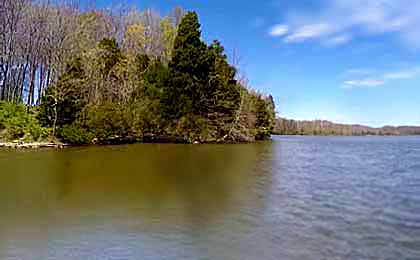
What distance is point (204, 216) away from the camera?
7.43 metres

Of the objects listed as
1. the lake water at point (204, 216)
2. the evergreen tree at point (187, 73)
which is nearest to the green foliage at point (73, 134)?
the evergreen tree at point (187, 73)

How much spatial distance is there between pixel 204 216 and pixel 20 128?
22.3 meters

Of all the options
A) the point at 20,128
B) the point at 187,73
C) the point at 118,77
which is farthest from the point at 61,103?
the point at 187,73

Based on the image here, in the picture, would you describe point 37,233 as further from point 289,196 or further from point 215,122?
point 215,122

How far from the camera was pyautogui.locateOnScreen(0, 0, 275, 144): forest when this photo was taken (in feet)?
Result: 98.7

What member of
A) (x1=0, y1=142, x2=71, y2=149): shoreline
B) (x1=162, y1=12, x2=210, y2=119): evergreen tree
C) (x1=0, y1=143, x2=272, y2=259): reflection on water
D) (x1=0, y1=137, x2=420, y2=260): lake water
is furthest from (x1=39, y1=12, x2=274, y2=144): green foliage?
(x1=0, y1=137, x2=420, y2=260): lake water

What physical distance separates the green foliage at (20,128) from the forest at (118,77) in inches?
27.8

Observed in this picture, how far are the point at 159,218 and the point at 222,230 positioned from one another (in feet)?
4.15

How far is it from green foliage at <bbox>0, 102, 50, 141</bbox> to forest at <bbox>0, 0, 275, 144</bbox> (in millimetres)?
707

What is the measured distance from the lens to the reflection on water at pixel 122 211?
18.0 feet

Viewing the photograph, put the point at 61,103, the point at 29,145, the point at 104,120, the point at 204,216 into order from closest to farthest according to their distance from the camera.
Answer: the point at 204,216 < the point at 29,145 < the point at 61,103 < the point at 104,120

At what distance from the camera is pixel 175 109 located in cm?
3403

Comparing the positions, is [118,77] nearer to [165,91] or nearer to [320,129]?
[165,91]

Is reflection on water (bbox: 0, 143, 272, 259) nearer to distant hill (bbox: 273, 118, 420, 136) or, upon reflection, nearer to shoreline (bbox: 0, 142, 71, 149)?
shoreline (bbox: 0, 142, 71, 149)
